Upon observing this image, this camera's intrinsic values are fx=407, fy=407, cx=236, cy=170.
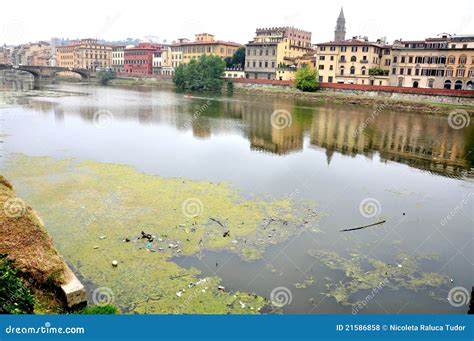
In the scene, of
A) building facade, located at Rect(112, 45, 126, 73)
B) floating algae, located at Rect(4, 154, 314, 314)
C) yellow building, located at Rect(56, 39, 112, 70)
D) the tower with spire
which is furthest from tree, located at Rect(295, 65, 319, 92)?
yellow building, located at Rect(56, 39, 112, 70)

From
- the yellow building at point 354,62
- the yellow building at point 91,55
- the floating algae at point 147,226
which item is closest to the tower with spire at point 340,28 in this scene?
the yellow building at point 354,62

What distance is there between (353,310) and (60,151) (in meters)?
24.9

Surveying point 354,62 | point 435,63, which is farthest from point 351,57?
point 435,63

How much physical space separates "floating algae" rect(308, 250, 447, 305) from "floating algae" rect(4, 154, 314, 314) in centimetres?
242

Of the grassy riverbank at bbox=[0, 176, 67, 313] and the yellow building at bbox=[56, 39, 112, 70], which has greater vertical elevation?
the yellow building at bbox=[56, 39, 112, 70]

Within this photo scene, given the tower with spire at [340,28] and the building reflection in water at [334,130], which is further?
the tower with spire at [340,28]

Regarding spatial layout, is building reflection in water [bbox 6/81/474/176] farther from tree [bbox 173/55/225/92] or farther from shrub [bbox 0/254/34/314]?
tree [bbox 173/55/225/92]

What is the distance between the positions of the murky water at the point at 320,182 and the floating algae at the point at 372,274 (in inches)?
1.6

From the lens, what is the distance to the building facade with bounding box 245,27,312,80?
109 m

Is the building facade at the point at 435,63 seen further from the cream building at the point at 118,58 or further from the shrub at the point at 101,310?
the cream building at the point at 118,58

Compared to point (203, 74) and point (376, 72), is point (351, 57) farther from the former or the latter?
point (203, 74)

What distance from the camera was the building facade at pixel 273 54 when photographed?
10862cm

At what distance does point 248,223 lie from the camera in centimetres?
1783

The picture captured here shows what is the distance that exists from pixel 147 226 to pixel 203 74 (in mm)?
91005
